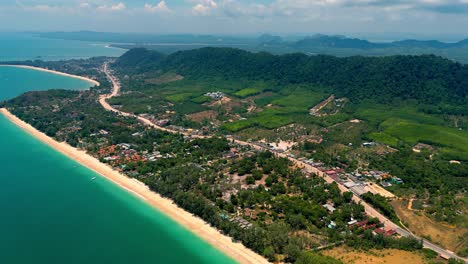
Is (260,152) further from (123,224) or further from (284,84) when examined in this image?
(284,84)

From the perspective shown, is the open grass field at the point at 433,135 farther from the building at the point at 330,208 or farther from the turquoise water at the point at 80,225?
the turquoise water at the point at 80,225

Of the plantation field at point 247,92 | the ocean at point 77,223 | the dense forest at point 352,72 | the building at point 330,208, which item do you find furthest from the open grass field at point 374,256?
the plantation field at point 247,92

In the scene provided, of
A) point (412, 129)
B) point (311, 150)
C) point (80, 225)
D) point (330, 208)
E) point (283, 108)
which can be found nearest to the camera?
point (80, 225)

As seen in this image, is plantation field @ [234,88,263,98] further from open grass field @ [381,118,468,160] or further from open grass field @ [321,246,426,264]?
open grass field @ [321,246,426,264]

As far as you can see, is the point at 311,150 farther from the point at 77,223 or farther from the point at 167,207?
the point at 77,223

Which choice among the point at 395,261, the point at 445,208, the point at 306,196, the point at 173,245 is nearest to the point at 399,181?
the point at 445,208

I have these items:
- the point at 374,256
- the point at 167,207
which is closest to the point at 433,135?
the point at 374,256

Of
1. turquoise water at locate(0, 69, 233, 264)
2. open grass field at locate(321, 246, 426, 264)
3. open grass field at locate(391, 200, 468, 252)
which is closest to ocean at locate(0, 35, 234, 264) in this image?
turquoise water at locate(0, 69, 233, 264)
